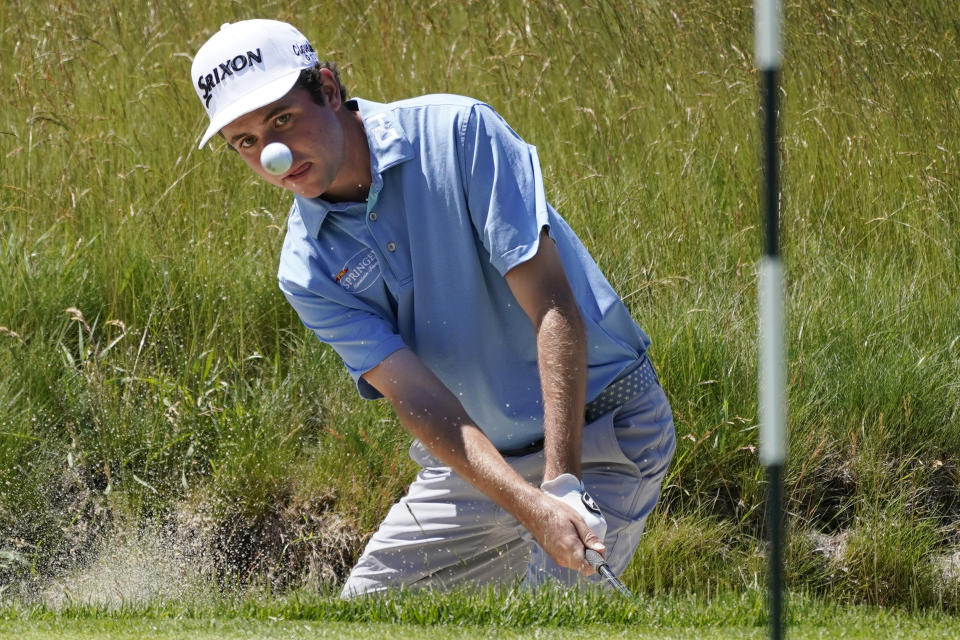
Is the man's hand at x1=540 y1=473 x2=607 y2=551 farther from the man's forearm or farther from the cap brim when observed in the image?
the cap brim

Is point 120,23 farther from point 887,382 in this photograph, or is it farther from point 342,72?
point 887,382

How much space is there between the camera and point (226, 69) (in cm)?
321

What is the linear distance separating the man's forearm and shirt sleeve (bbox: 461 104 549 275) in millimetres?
195

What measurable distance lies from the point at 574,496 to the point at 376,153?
3.51 feet

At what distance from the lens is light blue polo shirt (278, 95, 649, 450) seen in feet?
10.4

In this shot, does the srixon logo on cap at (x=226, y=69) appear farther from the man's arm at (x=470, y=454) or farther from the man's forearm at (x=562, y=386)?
the man's forearm at (x=562, y=386)

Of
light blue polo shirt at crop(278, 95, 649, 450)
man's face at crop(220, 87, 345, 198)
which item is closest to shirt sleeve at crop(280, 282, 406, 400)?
light blue polo shirt at crop(278, 95, 649, 450)

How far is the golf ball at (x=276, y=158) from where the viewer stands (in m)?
2.89

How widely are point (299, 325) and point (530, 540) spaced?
1916 mm

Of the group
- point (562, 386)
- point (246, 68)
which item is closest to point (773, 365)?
point (562, 386)

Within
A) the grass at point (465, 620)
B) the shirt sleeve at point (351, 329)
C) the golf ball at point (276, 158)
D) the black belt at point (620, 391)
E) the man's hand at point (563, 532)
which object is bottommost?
the grass at point (465, 620)

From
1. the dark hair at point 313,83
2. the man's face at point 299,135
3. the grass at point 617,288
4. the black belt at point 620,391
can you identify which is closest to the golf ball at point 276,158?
the man's face at point 299,135

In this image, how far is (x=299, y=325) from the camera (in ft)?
17.3

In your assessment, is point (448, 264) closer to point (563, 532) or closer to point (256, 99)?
point (256, 99)
